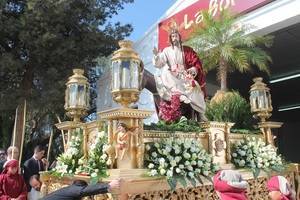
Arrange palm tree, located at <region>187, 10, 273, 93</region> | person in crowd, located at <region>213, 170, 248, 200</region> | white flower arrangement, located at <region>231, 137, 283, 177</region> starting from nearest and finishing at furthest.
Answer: person in crowd, located at <region>213, 170, 248, 200</region> < white flower arrangement, located at <region>231, 137, 283, 177</region> < palm tree, located at <region>187, 10, 273, 93</region>

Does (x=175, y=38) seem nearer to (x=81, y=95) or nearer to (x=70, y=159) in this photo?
(x=81, y=95)

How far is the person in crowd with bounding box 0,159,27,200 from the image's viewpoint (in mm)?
5461

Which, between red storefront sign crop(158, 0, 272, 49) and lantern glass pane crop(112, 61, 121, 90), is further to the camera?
red storefront sign crop(158, 0, 272, 49)

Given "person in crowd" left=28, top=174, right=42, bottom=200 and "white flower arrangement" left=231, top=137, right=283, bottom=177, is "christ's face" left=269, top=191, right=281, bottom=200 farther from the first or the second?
"person in crowd" left=28, top=174, right=42, bottom=200

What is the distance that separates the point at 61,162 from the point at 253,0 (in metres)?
7.07

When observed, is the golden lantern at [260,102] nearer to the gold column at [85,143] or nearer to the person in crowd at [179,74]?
the person in crowd at [179,74]

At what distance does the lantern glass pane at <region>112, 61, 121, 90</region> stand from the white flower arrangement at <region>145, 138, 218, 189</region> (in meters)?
0.73

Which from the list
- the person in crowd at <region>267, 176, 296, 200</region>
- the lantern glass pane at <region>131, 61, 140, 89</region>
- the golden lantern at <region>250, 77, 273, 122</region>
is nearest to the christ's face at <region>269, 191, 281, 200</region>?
the person in crowd at <region>267, 176, 296, 200</region>

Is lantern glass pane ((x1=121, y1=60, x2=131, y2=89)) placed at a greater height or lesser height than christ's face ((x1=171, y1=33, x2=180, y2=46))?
lesser

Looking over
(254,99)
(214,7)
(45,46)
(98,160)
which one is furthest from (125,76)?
(45,46)

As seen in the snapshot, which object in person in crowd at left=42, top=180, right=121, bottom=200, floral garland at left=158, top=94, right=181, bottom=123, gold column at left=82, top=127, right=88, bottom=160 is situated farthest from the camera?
floral garland at left=158, top=94, right=181, bottom=123

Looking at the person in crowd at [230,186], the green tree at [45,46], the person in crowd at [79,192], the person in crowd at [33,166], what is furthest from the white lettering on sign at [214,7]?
the person in crowd at [230,186]

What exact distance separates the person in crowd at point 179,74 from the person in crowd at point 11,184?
7.41 feet

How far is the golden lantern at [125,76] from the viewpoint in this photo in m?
4.45
